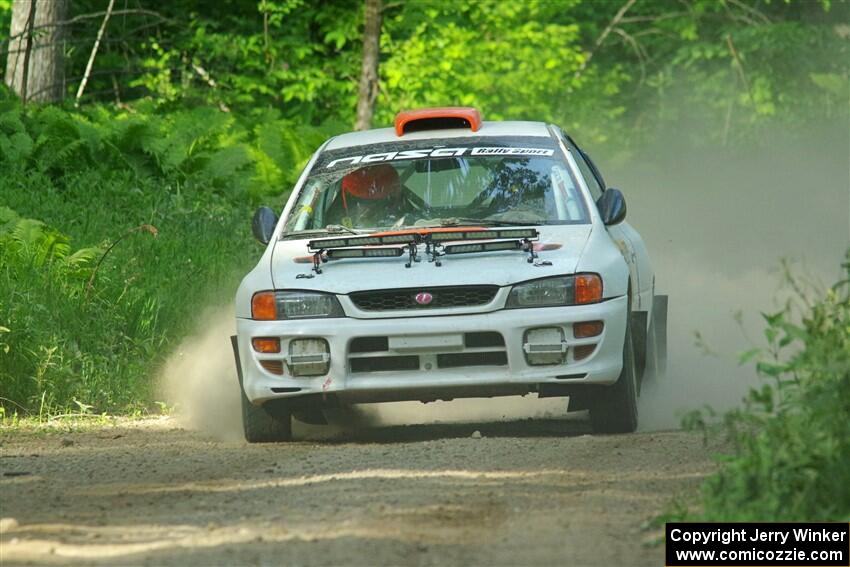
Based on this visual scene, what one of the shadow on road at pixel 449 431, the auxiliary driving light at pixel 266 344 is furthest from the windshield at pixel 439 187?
the shadow on road at pixel 449 431

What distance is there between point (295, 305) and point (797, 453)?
11.3ft

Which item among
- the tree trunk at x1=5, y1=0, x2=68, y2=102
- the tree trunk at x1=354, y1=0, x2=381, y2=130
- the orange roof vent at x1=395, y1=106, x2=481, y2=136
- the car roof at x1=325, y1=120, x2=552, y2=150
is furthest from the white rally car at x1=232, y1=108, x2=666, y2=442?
the tree trunk at x1=354, y1=0, x2=381, y2=130

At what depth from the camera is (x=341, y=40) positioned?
27.3 meters

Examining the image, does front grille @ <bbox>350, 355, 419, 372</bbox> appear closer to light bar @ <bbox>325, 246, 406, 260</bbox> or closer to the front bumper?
the front bumper

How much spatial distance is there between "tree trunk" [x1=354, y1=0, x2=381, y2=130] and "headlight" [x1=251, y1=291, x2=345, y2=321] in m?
16.1

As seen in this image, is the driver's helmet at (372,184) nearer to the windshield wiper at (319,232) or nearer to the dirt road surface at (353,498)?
the windshield wiper at (319,232)

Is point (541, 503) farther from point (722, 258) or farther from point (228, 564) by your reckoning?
point (722, 258)

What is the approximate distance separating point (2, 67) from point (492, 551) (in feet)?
71.8

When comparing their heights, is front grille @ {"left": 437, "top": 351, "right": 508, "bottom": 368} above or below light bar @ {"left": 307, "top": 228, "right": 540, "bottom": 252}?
below

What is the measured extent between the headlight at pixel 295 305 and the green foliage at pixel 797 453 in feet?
8.72

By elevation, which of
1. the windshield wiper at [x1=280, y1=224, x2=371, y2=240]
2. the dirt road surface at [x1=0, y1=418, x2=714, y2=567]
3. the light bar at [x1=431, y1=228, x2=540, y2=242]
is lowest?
the dirt road surface at [x1=0, y1=418, x2=714, y2=567]

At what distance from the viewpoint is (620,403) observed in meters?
8.94

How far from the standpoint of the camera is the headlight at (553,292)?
8.60 metres

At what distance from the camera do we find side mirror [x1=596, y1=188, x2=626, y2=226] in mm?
9383
